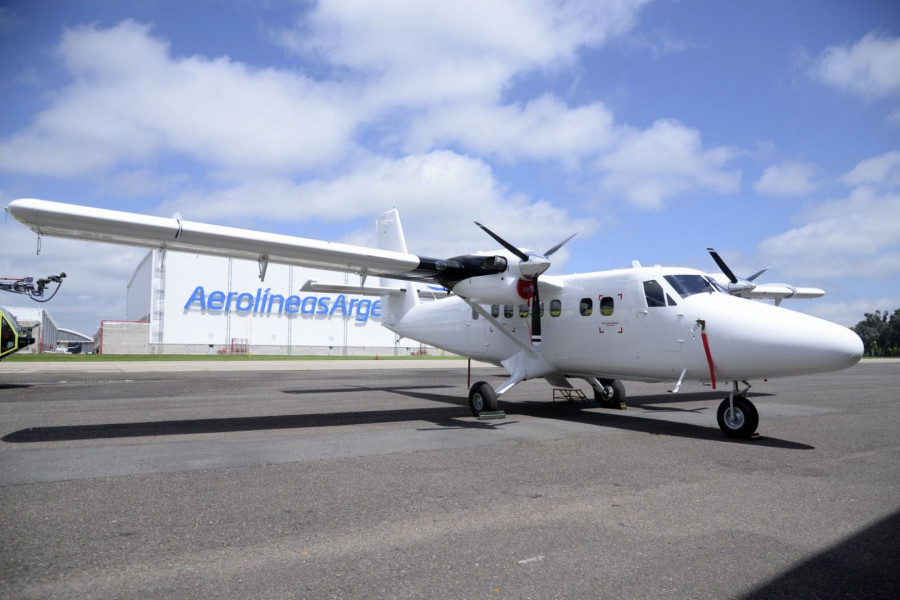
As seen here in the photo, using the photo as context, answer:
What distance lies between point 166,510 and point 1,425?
7.51 m

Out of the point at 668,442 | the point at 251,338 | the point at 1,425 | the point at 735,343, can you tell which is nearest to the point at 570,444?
the point at 668,442

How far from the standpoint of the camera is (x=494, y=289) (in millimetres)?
12531

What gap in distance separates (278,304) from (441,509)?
52.7 m

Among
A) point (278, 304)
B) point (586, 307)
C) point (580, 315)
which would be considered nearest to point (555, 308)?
point (580, 315)

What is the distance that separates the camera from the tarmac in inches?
154

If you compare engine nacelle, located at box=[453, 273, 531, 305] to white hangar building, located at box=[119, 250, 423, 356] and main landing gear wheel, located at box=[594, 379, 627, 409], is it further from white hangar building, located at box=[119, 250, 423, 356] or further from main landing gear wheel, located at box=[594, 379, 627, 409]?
white hangar building, located at box=[119, 250, 423, 356]

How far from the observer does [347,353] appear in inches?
2336

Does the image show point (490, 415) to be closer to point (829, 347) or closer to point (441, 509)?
point (829, 347)

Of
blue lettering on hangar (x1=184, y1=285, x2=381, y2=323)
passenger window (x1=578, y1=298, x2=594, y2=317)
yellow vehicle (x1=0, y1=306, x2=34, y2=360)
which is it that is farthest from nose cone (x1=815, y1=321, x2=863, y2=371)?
blue lettering on hangar (x1=184, y1=285, x2=381, y2=323)

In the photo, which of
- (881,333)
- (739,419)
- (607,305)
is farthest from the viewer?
(881,333)

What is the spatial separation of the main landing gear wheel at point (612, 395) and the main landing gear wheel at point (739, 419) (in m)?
4.49

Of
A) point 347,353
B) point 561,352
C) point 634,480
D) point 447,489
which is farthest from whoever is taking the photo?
point 347,353

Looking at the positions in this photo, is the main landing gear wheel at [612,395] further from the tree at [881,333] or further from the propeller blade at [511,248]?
the tree at [881,333]

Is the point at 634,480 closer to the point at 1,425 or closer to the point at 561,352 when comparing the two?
the point at 561,352
